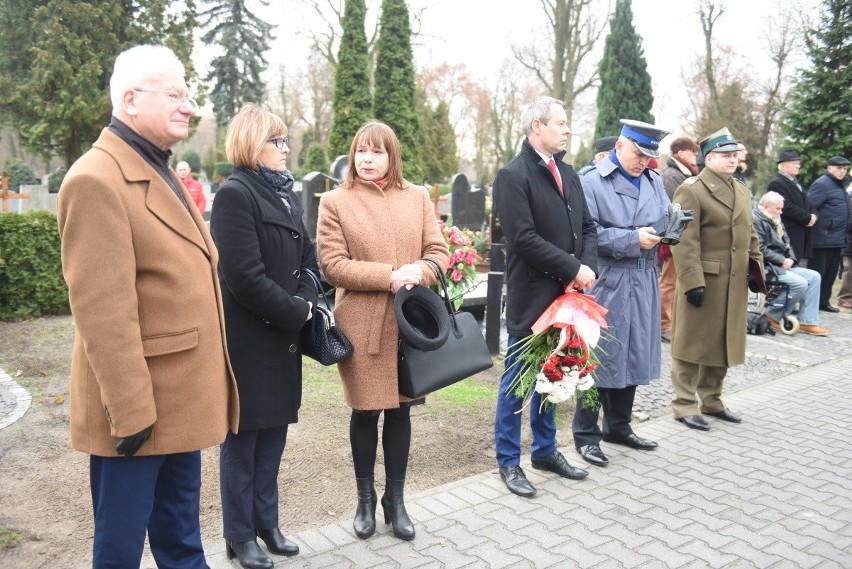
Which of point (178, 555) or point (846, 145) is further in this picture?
point (846, 145)

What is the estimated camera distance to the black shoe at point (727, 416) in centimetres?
567

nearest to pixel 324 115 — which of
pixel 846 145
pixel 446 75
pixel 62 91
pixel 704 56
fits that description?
pixel 446 75

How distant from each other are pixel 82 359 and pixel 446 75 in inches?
1923

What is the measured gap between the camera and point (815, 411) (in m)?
6.01

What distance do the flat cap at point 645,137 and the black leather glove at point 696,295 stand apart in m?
1.25

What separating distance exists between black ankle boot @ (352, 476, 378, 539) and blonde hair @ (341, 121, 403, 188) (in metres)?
1.52

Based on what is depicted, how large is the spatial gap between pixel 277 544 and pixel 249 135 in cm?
191

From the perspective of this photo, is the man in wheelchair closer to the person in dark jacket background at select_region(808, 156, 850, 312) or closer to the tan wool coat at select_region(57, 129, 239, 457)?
the person in dark jacket background at select_region(808, 156, 850, 312)

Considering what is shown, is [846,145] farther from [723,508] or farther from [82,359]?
[82,359]

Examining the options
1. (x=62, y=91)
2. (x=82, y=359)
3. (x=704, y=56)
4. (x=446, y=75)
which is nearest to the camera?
(x=82, y=359)

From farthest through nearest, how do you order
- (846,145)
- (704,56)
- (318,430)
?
1. (704,56)
2. (846,145)
3. (318,430)

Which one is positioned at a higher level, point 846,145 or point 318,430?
point 846,145

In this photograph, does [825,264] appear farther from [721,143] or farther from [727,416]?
[721,143]

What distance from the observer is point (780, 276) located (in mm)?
9281
